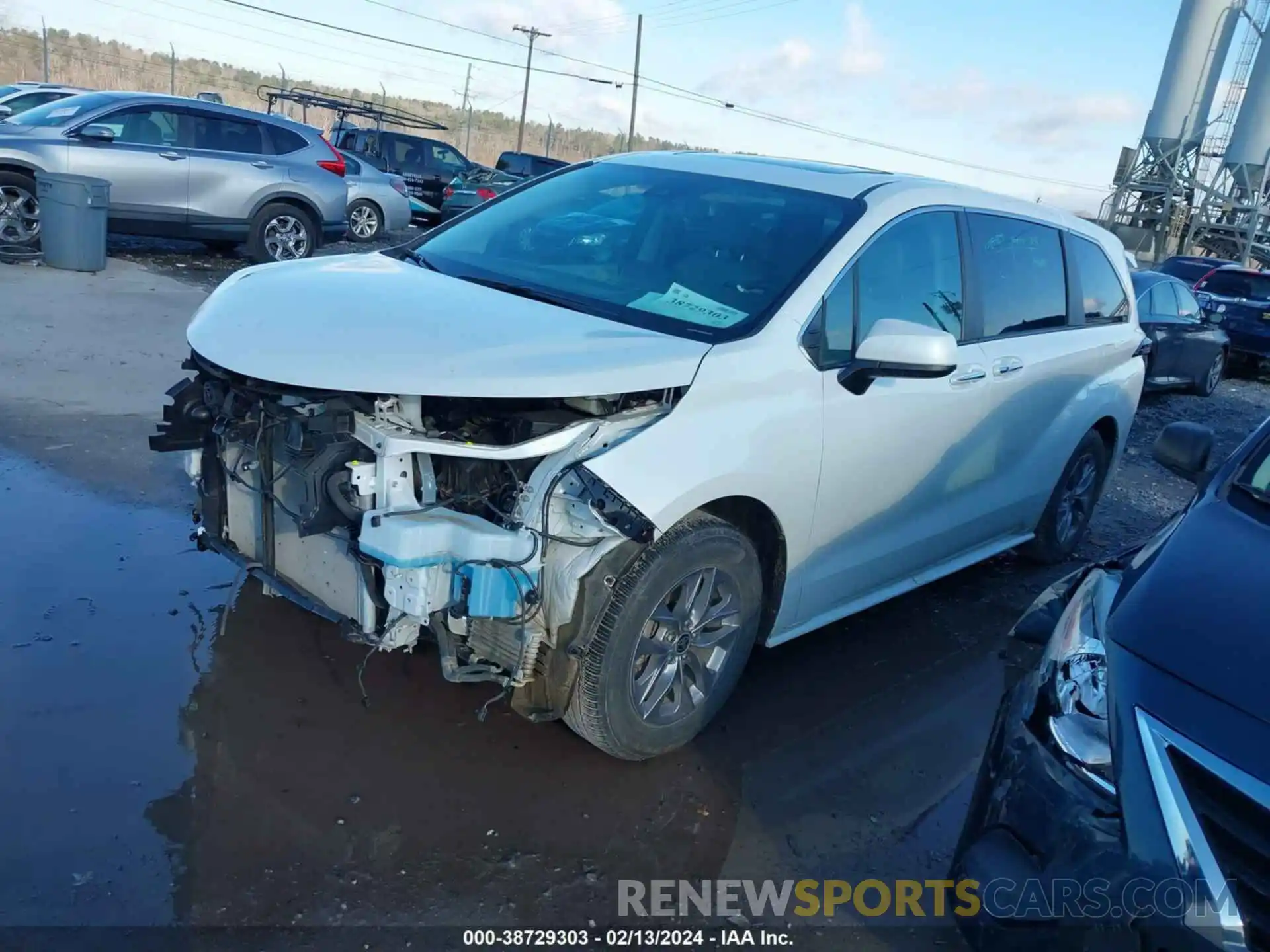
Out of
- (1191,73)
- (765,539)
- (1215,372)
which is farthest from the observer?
(1191,73)

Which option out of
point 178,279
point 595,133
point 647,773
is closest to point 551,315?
point 647,773

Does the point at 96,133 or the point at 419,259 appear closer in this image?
the point at 419,259

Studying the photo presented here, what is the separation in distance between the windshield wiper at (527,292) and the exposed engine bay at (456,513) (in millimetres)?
520

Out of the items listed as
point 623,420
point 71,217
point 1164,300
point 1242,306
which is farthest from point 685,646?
point 1242,306

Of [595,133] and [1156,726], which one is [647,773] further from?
[595,133]

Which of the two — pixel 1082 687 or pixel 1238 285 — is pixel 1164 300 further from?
pixel 1082 687

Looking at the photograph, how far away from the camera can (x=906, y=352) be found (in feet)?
10.6

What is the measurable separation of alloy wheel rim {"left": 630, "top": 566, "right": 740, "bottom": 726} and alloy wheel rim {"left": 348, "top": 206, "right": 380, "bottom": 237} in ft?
46.3

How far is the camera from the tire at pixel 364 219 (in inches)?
623

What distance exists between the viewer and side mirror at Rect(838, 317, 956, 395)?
3.22 meters

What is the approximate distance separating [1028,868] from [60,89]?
19.9 metres

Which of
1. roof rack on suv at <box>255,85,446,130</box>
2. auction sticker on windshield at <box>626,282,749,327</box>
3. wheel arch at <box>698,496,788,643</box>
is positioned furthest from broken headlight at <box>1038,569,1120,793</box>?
roof rack on suv at <box>255,85,446,130</box>

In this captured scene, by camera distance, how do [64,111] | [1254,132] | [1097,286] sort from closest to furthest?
[1097,286] < [64,111] < [1254,132]

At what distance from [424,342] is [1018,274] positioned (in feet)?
9.59
